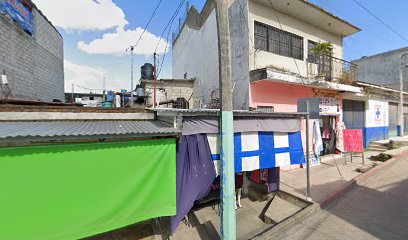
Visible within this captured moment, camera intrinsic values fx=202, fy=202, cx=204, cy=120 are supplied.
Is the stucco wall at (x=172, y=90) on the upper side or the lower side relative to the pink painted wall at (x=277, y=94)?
upper

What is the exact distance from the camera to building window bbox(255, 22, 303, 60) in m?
9.77

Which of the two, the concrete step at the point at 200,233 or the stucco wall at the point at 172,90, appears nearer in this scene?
the concrete step at the point at 200,233

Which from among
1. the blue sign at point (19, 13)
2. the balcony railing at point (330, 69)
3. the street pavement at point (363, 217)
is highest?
the blue sign at point (19, 13)

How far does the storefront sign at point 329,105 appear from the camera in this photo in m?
12.1

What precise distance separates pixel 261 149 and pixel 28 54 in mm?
10974

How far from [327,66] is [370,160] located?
6.10m

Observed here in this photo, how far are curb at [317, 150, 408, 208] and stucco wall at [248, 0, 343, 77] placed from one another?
227 inches

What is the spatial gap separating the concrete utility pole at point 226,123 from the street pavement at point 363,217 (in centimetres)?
170

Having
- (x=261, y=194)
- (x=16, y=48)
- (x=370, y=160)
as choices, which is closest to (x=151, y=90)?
(x=16, y=48)

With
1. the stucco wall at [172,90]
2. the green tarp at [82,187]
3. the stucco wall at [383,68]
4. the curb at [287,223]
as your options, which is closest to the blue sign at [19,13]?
the stucco wall at [172,90]

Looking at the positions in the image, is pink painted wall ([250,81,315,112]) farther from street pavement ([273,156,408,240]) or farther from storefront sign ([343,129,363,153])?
street pavement ([273,156,408,240])

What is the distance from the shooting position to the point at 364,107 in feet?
52.0

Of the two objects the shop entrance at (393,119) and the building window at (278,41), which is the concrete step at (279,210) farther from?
the shop entrance at (393,119)

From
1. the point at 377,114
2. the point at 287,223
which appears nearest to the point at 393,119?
the point at 377,114
